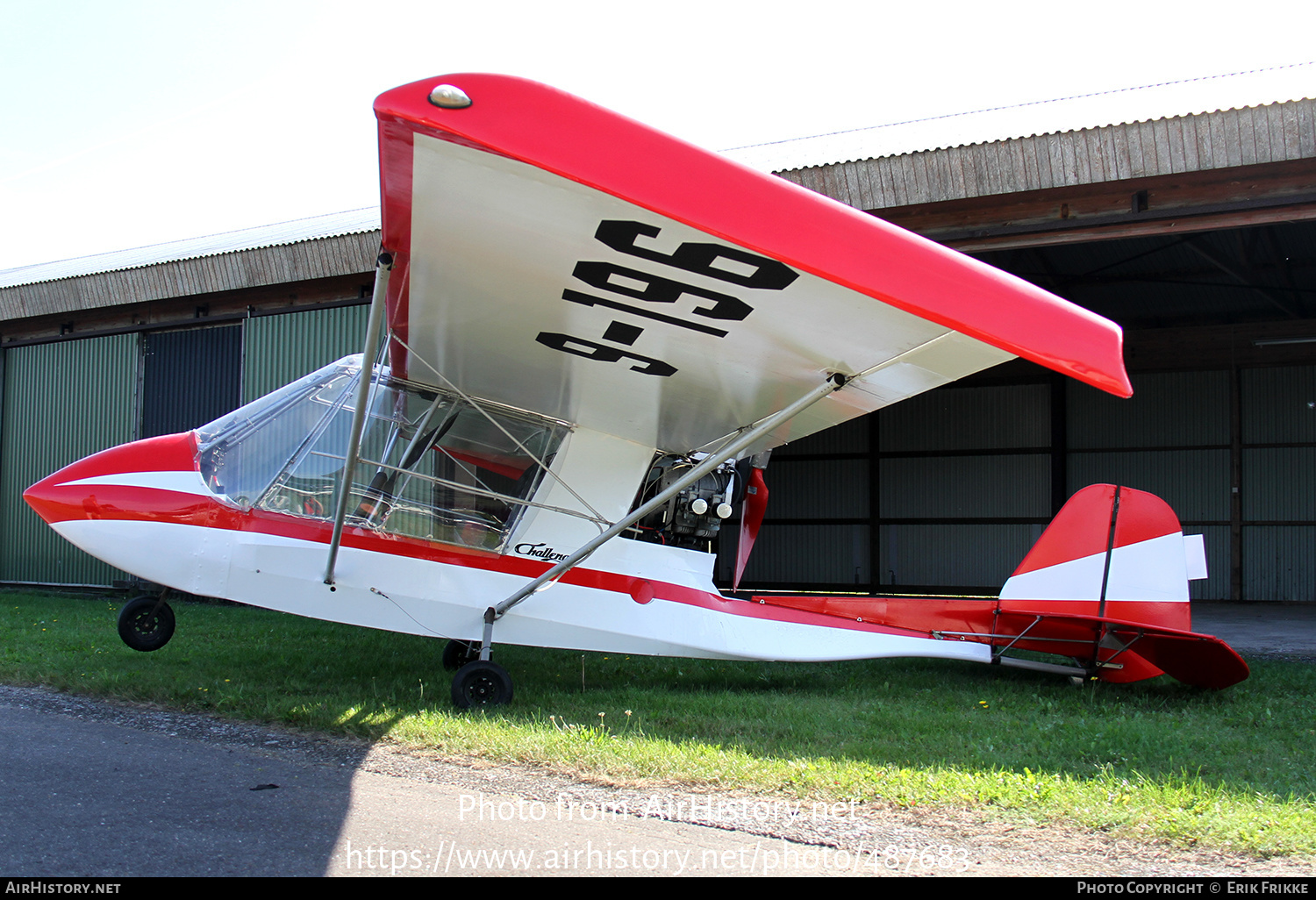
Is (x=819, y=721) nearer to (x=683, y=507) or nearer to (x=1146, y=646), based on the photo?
(x=683, y=507)

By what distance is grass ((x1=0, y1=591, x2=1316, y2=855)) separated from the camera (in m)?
3.87

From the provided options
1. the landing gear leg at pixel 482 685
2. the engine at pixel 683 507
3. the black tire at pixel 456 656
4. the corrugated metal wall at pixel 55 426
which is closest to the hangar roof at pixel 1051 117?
the engine at pixel 683 507

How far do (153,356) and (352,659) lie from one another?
9.75 m

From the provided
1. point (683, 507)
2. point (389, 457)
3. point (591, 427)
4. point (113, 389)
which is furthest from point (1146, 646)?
point (113, 389)

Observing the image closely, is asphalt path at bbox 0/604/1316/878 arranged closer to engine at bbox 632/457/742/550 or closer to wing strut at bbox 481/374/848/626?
wing strut at bbox 481/374/848/626

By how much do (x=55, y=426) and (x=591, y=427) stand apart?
13343 millimetres

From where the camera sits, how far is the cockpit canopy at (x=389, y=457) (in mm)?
5691

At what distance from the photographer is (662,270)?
3566 millimetres

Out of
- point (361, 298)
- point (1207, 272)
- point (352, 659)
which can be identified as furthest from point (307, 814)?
point (1207, 272)

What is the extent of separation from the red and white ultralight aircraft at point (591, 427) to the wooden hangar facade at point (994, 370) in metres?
3.77

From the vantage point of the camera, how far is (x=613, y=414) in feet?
18.9

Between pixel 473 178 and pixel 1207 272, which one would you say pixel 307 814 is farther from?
pixel 1207 272

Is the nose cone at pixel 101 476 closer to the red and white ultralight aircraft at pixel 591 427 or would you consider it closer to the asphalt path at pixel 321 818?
the red and white ultralight aircraft at pixel 591 427

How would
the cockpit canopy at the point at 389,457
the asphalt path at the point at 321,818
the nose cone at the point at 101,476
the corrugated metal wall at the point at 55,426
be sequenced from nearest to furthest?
the asphalt path at the point at 321,818
the nose cone at the point at 101,476
the cockpit canopy at the point at 389,457
the corrugated metal wall at the point at 55,426
